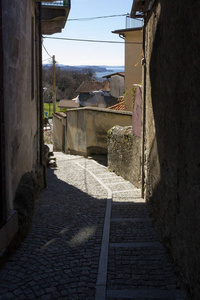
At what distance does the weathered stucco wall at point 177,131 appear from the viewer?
154 inches

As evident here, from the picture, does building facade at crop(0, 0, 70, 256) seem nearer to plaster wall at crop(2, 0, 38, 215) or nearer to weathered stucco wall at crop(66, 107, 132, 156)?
plaster wall at crop(2, 0, 38, 215)

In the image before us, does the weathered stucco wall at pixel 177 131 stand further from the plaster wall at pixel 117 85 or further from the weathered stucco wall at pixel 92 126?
the plaster wall at pixel 117 85

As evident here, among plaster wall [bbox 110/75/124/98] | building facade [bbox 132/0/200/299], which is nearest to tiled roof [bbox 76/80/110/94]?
plaster wall [bbox 110/75/124/98]

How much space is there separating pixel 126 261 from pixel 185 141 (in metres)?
2.12

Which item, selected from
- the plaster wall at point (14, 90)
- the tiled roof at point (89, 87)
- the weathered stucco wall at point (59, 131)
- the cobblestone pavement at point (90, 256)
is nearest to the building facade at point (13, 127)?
the plaster wall at point (14, 90)

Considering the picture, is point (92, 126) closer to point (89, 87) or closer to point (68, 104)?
point (89, 87)

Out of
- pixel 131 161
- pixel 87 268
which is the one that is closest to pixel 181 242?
pixel 87 268

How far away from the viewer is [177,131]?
4.71 metres

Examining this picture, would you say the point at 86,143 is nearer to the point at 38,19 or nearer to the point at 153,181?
the point at 38,19

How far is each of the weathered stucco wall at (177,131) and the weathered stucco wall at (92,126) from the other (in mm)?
7772

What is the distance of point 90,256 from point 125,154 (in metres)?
6.10

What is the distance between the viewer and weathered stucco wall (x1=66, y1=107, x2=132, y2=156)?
15.0 m

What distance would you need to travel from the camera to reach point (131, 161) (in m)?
10.5

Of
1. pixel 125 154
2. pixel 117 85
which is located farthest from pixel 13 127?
pixel 117 85
